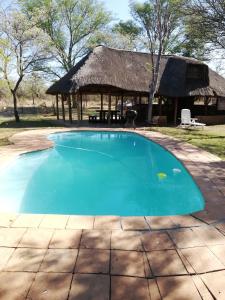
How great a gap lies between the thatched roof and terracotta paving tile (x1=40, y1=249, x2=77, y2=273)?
42.0 feet

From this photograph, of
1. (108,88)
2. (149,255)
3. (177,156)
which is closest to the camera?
(149,255)

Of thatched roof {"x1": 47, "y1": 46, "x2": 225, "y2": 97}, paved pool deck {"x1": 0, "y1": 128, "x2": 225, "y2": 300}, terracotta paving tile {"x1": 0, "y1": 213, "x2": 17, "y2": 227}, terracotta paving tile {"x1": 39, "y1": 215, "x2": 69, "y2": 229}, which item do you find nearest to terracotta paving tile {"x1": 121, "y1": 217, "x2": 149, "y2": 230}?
paved pool deck {"x1": 0, "y1": 128, "x2": 225, "y2": 300}

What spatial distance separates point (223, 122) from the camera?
18141 mm

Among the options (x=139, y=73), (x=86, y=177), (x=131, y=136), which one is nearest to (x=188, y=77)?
(x=139, y=73)

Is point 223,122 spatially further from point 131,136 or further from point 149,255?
point 149,255

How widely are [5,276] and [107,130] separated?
11.3 meters

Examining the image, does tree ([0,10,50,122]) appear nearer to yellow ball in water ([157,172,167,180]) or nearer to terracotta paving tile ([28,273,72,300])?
yellow ball in water ([157,172,167,180])

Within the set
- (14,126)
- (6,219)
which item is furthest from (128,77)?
(6,219)

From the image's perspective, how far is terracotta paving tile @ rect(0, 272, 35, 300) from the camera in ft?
7.67

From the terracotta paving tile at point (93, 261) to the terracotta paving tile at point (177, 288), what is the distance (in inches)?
22.7

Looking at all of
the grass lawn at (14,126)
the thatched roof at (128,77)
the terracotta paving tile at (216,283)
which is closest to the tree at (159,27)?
the thatched roof at (128,77)

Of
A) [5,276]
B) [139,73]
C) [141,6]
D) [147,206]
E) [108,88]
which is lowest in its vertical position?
[147,206]

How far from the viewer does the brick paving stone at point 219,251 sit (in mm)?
2931

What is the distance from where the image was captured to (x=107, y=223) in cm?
372
